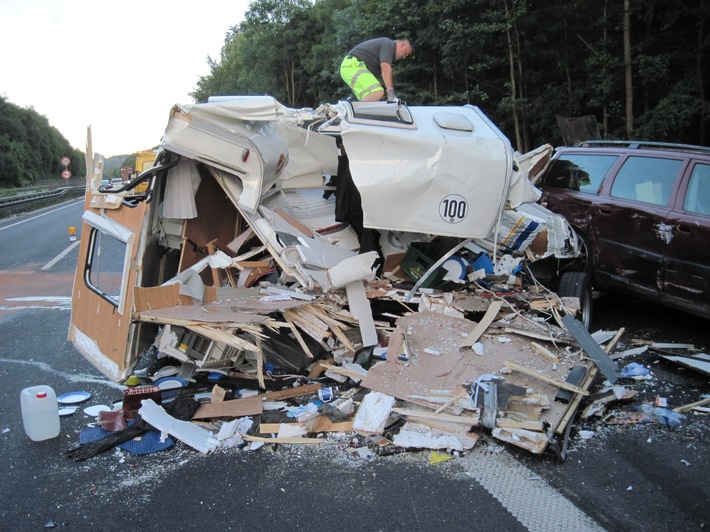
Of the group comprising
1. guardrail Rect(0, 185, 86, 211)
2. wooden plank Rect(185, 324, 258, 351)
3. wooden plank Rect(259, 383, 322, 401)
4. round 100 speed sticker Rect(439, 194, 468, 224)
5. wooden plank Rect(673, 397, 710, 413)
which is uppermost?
round 100 speed sticker Rect(439, 194, 468, 224)

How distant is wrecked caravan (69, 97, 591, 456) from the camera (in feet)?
15.4

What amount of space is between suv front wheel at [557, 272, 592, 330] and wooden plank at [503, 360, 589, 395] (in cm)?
185

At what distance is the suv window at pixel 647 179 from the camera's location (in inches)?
222

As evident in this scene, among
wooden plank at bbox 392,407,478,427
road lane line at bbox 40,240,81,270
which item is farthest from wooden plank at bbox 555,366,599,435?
road lane line at bbox 40,240,81,270

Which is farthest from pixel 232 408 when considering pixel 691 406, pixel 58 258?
pixel 58 258

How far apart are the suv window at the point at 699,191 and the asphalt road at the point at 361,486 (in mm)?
1900

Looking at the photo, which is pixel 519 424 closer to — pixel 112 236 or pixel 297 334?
pixel 297 334

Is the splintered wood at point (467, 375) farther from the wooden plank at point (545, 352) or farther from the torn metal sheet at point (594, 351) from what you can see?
the torn metal sheet at point (594, 351)

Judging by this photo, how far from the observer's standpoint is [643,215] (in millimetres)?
→ 5672

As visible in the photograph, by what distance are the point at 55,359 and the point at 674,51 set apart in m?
15.1

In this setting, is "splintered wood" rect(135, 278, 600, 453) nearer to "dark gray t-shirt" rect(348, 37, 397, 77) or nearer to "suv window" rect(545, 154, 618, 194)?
"suv window" rect(545, 154, 618, 194)

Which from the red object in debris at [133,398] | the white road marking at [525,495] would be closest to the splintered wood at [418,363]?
the white road marking at [525,495]

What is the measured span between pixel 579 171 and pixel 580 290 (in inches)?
69.2

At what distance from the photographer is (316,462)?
357 cm
